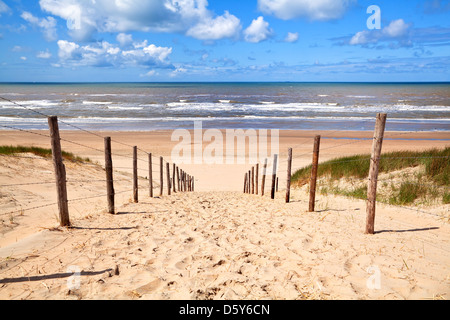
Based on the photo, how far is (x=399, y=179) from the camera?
9797mm

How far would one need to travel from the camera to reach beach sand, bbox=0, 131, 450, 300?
3.42 metres

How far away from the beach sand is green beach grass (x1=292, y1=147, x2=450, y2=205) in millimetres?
920

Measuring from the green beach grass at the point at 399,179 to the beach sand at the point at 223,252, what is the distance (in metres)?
0.92

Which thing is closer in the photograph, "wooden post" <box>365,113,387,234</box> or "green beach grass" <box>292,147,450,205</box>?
"wooden post" <box>365,113,387,234</box>

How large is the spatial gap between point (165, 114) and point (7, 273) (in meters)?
39.9

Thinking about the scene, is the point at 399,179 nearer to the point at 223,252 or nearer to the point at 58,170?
the point at 223,252

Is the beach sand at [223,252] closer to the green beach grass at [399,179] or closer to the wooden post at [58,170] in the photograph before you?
the wooden post at [58,170]

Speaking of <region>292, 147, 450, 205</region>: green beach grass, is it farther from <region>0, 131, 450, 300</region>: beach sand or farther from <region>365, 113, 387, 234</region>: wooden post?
<region>365, 113, 387, 234</region>: wooden post

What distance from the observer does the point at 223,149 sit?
73.8ft

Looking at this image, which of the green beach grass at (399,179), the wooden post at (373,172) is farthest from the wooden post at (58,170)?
the green beach grass at (399,179)

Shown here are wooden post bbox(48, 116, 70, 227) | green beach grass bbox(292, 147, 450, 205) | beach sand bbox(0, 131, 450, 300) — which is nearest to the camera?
beach sand bbox(0, 131, 450, 300)

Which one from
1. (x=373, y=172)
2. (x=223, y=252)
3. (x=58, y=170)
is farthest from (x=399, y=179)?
(x=58, y=170)

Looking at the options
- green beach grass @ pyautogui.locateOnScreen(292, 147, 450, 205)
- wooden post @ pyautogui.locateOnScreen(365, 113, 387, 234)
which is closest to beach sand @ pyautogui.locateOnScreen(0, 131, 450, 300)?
wooden post @ pyautogui.locateOnScreen(365, 113, 387, 234)
